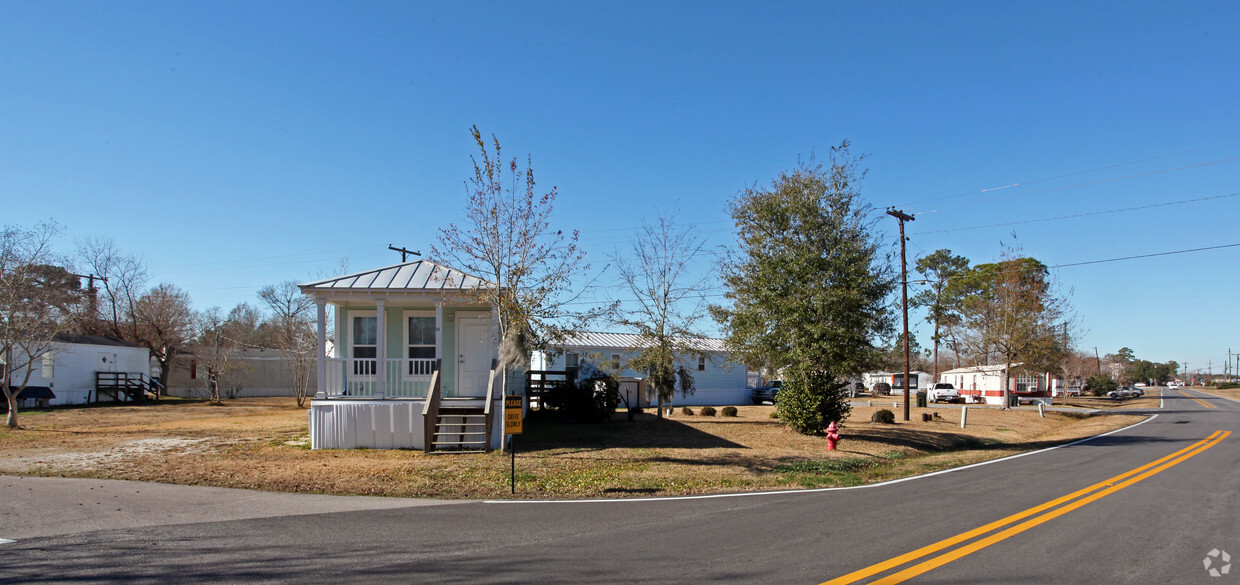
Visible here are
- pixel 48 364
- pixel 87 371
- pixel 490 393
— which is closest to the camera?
pixel 490 393

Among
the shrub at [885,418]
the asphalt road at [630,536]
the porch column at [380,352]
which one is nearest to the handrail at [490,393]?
the porch column at [380,352]

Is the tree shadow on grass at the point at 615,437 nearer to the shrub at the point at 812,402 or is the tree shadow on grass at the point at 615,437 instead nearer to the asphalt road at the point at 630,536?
the shrub at the point at 812,402

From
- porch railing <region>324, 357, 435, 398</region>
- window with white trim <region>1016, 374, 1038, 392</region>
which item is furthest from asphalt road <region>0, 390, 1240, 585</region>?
window with white trim <region>1016, 374, 1038, 392</region>

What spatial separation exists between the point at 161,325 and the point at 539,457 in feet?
131

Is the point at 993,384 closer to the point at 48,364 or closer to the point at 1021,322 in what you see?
the point at 1021,322

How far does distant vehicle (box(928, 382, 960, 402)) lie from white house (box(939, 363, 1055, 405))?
Answer: 1.96 metres

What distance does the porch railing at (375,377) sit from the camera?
1652 centimetres

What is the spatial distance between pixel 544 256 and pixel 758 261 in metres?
7.53

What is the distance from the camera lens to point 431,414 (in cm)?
1520

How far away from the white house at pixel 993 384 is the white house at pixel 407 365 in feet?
137

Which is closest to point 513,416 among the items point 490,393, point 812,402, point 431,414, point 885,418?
point 490,393

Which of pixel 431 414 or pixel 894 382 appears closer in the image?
pixel 431 414

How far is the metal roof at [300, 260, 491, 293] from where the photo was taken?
16.3 metres

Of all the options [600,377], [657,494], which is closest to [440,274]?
[600,377]
